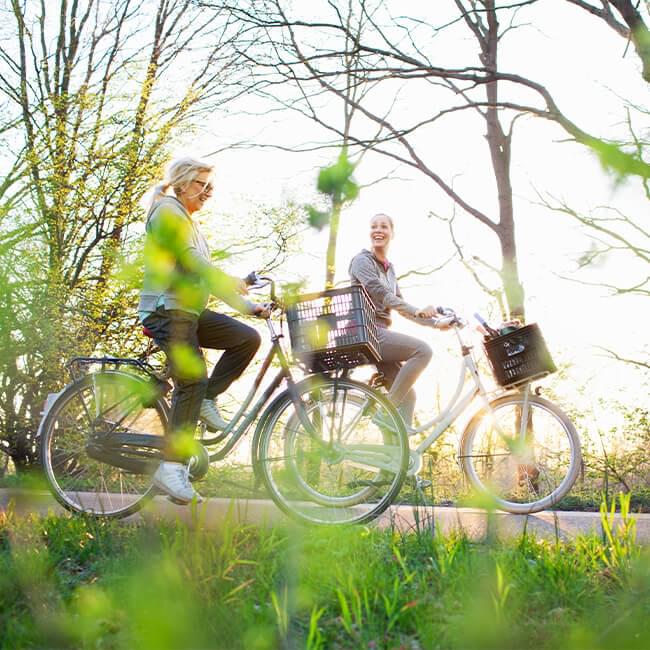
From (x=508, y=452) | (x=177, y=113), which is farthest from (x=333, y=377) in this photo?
(x=177, y=113)

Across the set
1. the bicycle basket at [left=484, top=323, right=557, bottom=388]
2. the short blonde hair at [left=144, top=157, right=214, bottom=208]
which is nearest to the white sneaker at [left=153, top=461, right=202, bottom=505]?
the short blonde hair at [left=144, top=157, right=214, bottom=208]

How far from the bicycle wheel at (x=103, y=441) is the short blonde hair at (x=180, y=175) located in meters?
0.99

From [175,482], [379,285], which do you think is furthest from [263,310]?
[379,285]

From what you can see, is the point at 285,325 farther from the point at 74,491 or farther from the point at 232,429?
the point at 74,491

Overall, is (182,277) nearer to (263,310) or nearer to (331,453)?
(263,310)

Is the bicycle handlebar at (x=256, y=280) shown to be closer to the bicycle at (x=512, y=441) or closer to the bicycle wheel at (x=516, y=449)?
the bicycle at (x=512, y=441)

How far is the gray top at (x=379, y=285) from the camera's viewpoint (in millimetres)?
4883

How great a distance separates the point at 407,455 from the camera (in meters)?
4.02

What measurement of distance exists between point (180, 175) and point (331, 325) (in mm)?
1002

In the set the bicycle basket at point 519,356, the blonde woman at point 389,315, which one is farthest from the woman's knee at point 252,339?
the bicycle basket at point 519,356

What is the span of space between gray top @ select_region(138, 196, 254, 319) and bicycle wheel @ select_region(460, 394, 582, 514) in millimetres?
1710

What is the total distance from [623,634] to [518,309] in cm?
630

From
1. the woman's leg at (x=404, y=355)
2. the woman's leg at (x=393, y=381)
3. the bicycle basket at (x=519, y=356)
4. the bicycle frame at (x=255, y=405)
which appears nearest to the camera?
the bicycle frame at (x=255, y=405)

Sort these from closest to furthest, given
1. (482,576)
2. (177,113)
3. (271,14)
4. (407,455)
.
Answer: (482,576) < (407,455) < (271,14) < (177,113)
